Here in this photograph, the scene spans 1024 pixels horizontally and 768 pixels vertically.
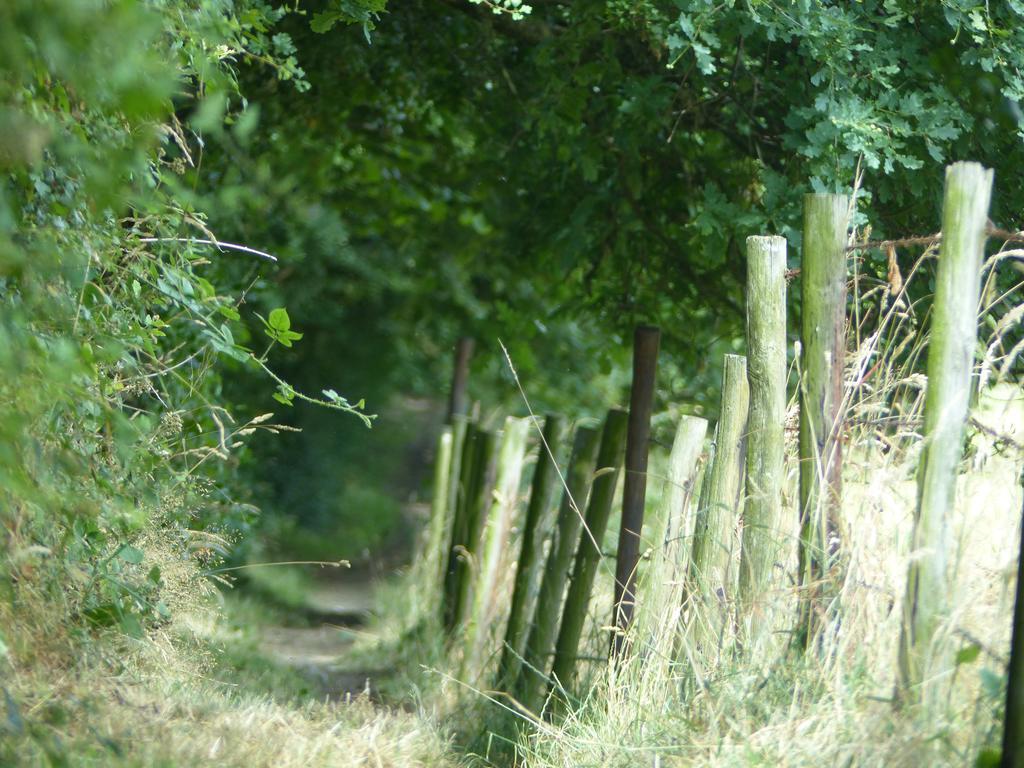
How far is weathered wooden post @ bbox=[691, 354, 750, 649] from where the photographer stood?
10.2 ft

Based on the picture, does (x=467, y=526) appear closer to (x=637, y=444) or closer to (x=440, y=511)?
(x=440, y=511)

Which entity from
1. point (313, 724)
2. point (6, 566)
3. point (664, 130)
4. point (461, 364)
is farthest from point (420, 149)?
point (6, 566)

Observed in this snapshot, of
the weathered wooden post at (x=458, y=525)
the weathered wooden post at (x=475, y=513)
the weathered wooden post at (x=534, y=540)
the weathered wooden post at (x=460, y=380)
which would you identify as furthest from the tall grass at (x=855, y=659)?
the weathered wooden post at (x=460, y=380)

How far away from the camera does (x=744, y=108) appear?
457cm

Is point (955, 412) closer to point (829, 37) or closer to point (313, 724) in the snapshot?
point (829, 37)

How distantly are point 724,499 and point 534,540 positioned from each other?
82.9 inches

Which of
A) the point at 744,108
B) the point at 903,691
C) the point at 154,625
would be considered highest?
the point at 744,108

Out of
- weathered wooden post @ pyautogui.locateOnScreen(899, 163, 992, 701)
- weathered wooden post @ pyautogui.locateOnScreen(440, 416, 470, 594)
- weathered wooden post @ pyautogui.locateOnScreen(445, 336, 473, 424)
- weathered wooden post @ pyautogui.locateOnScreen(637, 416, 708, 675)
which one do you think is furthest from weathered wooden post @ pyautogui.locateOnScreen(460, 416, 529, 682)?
weathered wooden post @ pyautogui.locateOnScreen(899, 163, 992, 701)

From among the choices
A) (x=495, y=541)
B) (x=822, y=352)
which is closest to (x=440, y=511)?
(x=495, y=541)

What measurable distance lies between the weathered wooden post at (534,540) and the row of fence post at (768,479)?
0.49ft

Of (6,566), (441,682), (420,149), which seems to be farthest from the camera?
(420,149)

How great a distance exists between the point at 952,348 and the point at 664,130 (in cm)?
298

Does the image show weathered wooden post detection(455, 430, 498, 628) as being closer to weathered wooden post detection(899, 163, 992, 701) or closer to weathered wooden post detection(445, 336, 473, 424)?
weathered wooden post detection(445, 336, 473, 424)

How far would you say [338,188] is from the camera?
27.6 feet
